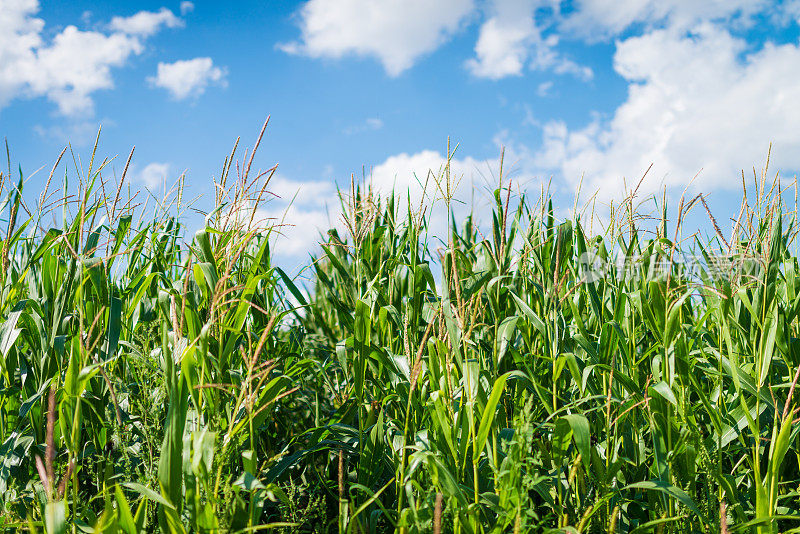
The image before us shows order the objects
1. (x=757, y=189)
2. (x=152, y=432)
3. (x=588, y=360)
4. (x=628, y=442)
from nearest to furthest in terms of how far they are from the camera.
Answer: (x=152, y=432)
(x=628, y=442)
(x=588, y=360)
(x=757, y=189)

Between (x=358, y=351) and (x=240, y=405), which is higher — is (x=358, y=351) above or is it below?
above

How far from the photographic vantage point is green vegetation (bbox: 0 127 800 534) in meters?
1.71

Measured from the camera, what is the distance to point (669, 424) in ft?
6.85

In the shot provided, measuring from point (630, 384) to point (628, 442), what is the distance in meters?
0.27

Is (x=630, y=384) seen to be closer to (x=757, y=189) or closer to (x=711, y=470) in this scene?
(x=711, y=470)

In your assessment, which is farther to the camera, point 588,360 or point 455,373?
point 588,360

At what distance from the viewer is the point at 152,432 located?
1938 mm

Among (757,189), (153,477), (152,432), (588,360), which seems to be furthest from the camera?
(757,189)

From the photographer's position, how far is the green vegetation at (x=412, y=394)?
1705 mm

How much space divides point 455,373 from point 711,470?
0.99 m

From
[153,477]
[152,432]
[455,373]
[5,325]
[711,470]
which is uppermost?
[5,325]

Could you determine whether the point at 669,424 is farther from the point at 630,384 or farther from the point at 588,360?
the point at 588,360

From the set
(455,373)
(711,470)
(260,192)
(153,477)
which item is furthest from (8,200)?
(711,470)

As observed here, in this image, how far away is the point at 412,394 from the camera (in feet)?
7.09
